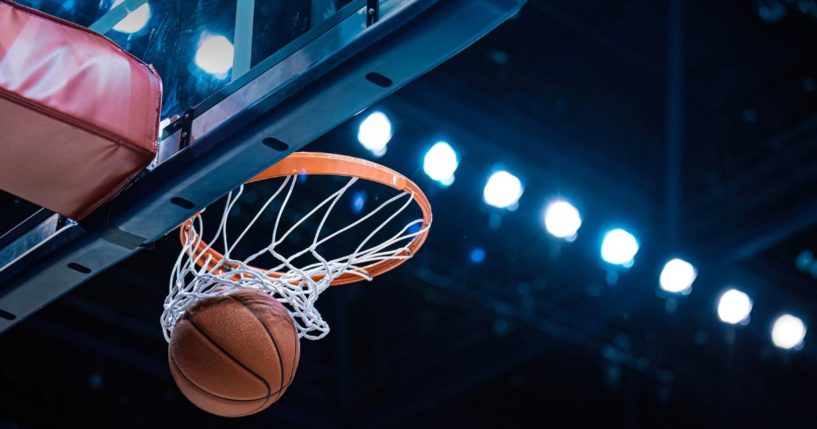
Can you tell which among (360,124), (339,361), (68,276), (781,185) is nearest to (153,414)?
(339,361)

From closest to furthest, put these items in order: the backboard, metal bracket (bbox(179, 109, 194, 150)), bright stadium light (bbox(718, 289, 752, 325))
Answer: the backboard < metal bracket (bbox(179, 109, 194, 150)) < bright stadium light (bbox(718, 289, 752, 325))

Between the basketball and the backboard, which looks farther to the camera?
the basketball

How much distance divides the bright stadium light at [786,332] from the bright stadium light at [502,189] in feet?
6.18

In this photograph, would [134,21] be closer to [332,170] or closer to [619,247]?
[332,170]

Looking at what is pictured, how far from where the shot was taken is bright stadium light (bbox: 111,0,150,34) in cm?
241

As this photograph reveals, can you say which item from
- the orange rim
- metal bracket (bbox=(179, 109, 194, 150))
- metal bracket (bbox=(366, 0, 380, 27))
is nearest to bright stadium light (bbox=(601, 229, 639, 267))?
the orange rim

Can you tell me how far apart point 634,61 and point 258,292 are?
89.2 inches

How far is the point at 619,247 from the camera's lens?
13.9 feet

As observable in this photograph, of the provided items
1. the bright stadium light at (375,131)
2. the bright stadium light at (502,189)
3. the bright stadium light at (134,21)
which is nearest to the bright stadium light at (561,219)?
the bright stadium light at (502,189)

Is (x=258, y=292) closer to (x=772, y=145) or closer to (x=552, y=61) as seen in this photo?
(x=552, y=61)

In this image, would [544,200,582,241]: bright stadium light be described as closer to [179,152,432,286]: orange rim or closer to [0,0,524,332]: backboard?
[179,152,432,286]: orange rim

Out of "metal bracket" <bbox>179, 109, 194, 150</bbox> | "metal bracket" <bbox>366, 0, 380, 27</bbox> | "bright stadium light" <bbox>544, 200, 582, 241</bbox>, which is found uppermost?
"metal bracket" <bbox>366, 0, 380, 27</bbox>

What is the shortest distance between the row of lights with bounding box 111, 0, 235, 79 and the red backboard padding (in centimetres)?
16

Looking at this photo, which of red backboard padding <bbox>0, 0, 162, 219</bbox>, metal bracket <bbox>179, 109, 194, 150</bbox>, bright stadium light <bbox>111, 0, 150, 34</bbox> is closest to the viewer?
red backboard padding <bbox>0, 0, 162, 219</bbox>
